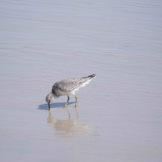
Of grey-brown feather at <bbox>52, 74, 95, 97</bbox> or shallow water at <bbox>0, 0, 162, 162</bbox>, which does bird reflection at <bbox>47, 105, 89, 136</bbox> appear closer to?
shallow water at <bbox>0, 0, 162, 162</bbox>

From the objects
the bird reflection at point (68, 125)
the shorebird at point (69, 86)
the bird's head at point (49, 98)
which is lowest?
the bird reflection at point (68, 125)

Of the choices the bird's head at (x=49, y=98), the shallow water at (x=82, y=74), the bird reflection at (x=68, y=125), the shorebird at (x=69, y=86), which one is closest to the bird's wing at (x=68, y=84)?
the shorebird at (x=69, y=86)

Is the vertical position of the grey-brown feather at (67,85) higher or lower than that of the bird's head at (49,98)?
higher

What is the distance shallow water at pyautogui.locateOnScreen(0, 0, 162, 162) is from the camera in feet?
33.1

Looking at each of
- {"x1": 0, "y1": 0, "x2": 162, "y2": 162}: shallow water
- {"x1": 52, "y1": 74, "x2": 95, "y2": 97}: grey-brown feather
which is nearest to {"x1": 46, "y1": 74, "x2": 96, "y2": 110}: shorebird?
{"x1": 52, "y1": 74, "x2": 95, "y2": 97}: grey-brown feather

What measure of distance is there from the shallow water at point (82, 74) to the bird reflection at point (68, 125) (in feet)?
0.07

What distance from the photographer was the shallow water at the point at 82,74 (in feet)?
33.1

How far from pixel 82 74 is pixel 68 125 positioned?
319 cm

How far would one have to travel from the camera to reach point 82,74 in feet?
47.7

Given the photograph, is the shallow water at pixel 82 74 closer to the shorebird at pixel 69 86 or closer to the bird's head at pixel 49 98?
the bird's head at pixel 49 98

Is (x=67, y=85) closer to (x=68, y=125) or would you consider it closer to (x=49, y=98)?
(x=49, y=98)

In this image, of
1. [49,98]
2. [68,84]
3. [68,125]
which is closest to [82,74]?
[68,84]

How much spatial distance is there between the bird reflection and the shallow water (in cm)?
2

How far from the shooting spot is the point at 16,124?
1098cm
